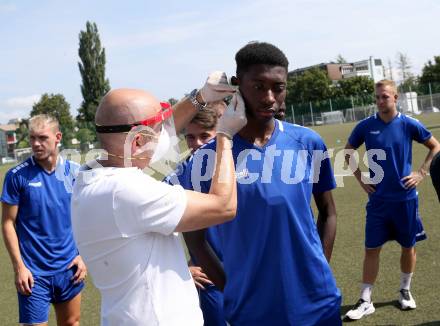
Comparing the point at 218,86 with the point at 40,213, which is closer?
the point at 218,86

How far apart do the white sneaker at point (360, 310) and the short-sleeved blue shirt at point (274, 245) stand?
2.74 meters

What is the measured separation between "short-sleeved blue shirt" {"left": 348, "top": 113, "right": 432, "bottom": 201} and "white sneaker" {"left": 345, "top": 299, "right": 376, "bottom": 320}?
1117 mm

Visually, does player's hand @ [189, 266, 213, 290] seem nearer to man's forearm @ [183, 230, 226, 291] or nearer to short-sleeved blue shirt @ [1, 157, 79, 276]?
man's forearm @ [183, 230, 226, 291]

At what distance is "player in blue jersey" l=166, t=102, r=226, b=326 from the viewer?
136 inches

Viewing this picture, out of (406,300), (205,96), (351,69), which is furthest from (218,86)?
(351,69)

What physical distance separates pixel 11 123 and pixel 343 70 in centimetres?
9071

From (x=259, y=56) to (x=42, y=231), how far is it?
316 centimetres

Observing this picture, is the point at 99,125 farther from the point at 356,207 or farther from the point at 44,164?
the point at 356,207

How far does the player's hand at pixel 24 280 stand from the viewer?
4926 mm

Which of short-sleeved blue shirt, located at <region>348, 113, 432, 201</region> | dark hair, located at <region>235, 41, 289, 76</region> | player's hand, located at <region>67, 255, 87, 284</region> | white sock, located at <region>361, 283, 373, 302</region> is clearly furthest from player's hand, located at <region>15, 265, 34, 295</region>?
short-sleeved blue shirt, located at <region>348, 113, 432, 201</region>

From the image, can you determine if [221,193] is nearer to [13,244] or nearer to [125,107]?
[125,107]

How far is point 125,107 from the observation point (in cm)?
238

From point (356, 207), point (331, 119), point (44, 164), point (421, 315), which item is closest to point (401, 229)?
point (421, 315)

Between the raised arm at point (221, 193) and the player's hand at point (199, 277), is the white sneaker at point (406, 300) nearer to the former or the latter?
the player's hand at point (199, 277)
